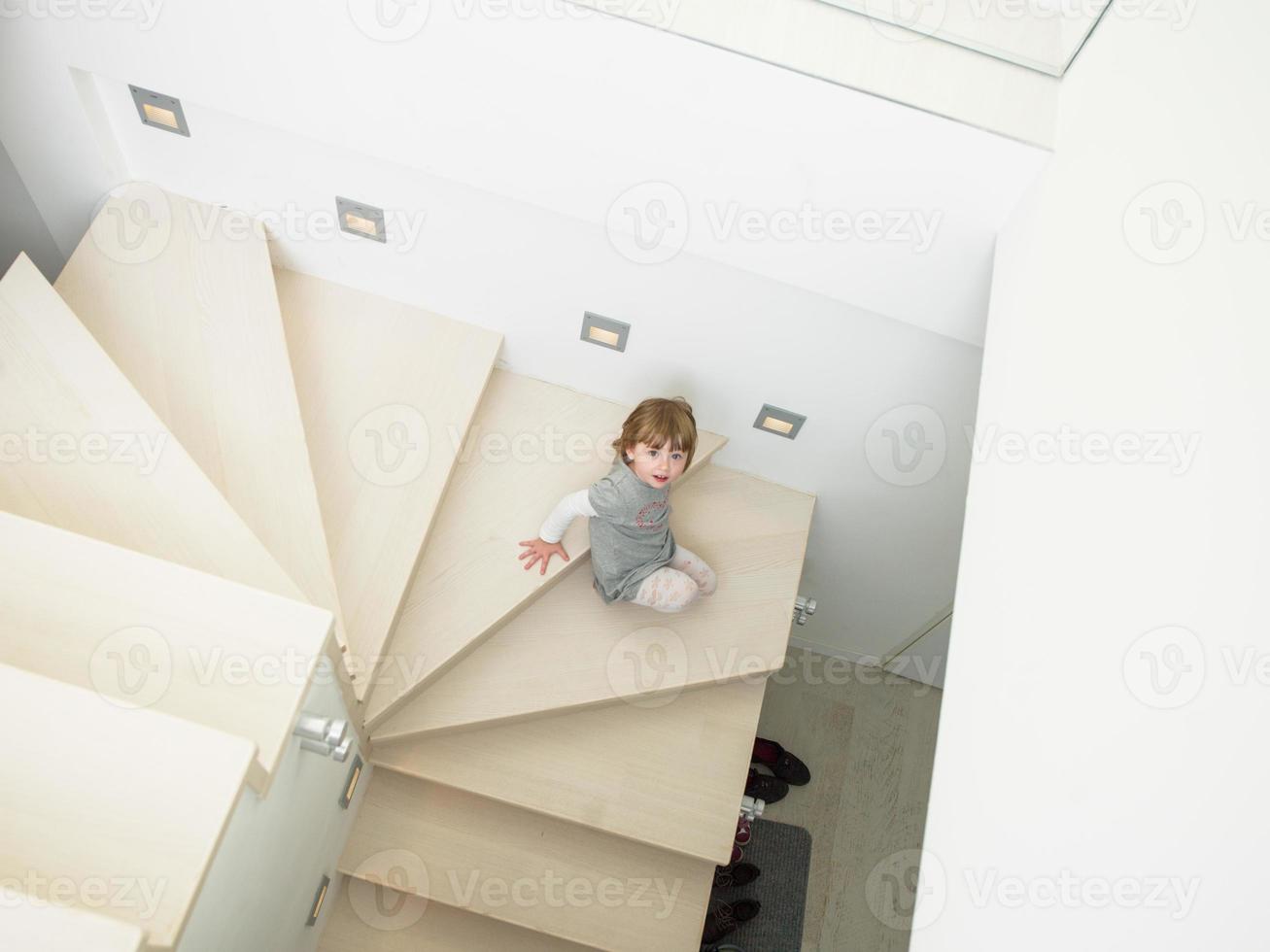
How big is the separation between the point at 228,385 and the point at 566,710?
1225 millimetres

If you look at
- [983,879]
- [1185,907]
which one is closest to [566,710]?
[983,879]

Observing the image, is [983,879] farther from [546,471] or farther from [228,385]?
[228,385]

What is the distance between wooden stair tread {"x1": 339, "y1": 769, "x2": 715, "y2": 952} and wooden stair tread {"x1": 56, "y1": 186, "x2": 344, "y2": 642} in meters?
0.73

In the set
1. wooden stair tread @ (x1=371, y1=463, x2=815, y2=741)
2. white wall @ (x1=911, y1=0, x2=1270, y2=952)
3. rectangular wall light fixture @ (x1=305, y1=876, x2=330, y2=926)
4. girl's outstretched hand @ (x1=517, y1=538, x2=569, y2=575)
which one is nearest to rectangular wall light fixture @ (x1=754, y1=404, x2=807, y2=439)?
wooden stair tread @ (x1=371, y1=463, x2=815, y2=741)

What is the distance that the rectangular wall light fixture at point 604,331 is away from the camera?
96.2 inches

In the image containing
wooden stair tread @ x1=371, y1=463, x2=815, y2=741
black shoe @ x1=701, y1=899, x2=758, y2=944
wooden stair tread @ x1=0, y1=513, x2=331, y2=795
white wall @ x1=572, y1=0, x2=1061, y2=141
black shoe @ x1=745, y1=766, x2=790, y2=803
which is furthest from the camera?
black shoe @ x1=745, y1=766, x2=790, y2=803

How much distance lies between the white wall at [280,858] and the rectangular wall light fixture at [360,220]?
1.26m

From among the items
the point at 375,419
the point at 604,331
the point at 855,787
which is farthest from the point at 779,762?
the point at 375,419

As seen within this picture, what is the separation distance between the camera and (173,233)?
8.22 feet

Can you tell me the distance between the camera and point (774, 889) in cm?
311

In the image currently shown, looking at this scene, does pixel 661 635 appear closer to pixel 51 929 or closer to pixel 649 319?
pixel 649 319

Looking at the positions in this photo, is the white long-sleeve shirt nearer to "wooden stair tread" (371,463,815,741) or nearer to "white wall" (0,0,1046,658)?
"wooden stair tread" (371,463,815,741)

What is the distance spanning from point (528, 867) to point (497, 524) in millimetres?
939

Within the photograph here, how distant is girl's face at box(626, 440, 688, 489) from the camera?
2.30 metres
